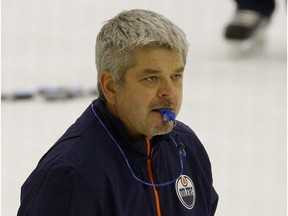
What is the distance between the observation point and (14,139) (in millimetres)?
5246

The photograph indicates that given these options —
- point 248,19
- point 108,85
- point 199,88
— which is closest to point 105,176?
point 108,85

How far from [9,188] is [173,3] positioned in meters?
4.83

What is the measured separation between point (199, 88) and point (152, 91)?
403 cm

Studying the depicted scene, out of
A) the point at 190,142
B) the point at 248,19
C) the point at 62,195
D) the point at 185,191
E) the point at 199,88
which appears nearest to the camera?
the point at 62,195

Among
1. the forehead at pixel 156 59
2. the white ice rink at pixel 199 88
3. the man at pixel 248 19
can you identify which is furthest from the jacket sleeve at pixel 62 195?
the man at pixel 248 19

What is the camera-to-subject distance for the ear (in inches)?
96.5

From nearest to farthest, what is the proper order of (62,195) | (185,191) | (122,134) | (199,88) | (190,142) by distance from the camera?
(62,195) < (122,134) < (185,191) < (190,142) < (199,88)

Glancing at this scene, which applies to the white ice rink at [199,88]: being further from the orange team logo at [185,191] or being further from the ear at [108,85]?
the ear at [108,85]

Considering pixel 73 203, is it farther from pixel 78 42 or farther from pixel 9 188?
pixel 78 42

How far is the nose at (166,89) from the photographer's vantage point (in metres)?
2.44

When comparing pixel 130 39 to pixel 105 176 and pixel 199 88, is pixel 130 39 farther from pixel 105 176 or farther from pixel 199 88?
pixel 199 88

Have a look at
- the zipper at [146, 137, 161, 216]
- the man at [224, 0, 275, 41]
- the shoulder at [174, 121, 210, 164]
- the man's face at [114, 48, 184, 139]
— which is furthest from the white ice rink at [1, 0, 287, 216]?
the man's face at [114, 48, 184, 139]

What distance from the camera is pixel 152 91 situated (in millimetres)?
2434

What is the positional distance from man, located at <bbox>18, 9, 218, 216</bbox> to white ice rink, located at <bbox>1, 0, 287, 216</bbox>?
5.83ft
